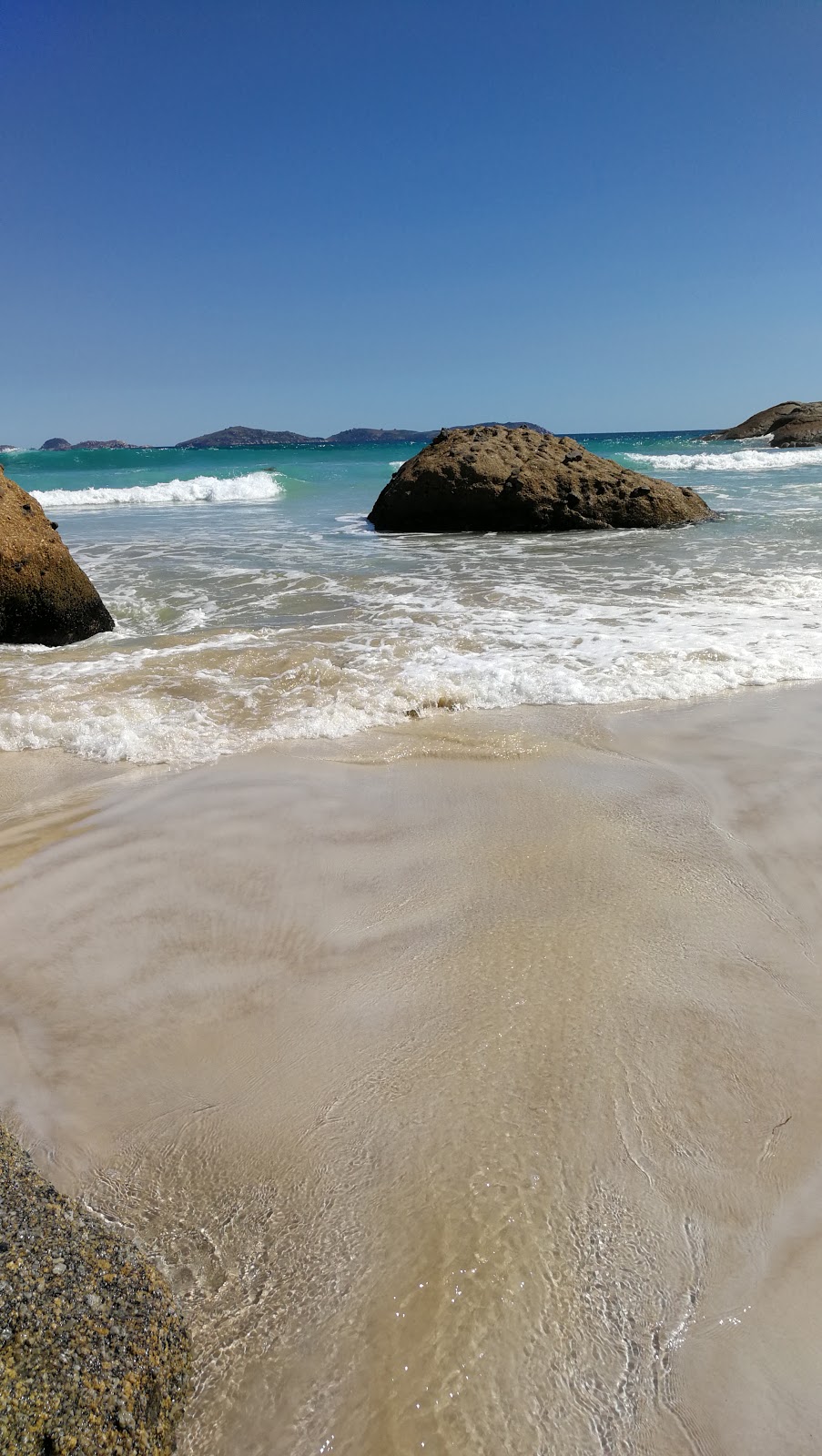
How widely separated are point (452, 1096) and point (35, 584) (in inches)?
194

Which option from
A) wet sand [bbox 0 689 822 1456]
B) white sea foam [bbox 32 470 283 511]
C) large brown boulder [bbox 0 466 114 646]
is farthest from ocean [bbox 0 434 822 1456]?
white sea foam [bbox 32 470 283 511]

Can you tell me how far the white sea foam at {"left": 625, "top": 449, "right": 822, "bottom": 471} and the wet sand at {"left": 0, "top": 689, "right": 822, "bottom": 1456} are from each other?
2557cm

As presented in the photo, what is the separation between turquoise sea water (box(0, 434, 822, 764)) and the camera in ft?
13.1

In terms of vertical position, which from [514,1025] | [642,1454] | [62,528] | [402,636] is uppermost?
[62,528]

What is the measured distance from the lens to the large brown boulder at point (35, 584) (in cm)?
546

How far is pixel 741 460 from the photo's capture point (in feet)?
95.5

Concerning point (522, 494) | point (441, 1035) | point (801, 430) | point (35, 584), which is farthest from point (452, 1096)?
point (801, 430)

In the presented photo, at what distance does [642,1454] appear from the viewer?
1111mm

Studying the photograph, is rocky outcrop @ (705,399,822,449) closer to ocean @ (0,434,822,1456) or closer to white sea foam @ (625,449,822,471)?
white sea foam @ (625,449,822,471)

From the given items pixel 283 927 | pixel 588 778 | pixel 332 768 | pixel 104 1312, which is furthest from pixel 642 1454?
pixel 332 768

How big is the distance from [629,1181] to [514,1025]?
43 cm

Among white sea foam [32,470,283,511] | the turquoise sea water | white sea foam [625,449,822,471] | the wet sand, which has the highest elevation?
white sea foam [625,449,822,471]

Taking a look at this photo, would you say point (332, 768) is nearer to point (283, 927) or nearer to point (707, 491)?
point (283, 927)

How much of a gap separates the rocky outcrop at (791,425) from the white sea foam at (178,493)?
24170mm
